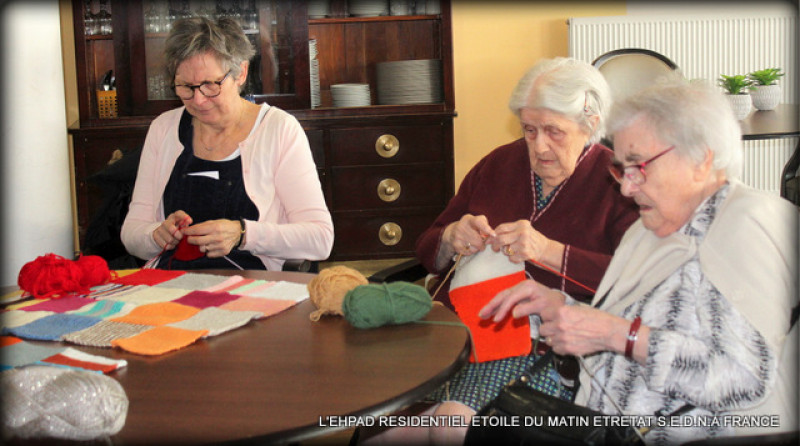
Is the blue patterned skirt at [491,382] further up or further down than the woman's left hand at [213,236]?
further down

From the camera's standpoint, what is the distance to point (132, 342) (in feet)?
4.88

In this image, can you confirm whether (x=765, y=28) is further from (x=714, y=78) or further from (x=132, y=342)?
(x=132, y=342)

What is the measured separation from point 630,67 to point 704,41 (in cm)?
88

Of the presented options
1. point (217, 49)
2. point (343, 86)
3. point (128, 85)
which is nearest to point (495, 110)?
point (343, 86)

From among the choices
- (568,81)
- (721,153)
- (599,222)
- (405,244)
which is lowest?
(405,244)

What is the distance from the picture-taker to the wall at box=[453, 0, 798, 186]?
16.0 ft

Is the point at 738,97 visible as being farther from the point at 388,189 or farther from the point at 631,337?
the point at 631,337

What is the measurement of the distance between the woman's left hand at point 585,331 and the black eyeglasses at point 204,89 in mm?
1471

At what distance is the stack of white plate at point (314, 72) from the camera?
4293 mm

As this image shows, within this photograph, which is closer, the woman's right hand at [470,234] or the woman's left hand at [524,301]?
the woman's left hand at [524,301]

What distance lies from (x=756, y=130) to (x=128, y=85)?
10.3 feet

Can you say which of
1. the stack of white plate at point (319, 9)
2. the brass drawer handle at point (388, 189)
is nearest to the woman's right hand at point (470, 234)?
the brass drawer handle at point (388, 189)

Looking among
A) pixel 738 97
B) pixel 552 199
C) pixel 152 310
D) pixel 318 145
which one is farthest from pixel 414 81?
pixel 152 310

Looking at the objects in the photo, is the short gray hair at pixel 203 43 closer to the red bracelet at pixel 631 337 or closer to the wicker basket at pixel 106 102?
the red bracelet at pixel 631 337
